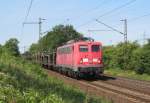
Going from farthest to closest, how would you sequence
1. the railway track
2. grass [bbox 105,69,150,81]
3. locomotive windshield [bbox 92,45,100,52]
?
grass [bbox 105,69,150,81] < locomotive windshield [bbox 92,45,100,52] < the railway track

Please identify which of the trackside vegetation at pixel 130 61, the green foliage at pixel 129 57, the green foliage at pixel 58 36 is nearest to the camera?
the trackside vegetation at pixel 130 61

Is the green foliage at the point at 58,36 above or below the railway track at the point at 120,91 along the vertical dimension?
above

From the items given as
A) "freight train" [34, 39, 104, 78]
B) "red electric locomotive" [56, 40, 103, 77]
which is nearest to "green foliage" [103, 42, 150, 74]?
"freight train" [34, 39, 104, 78]

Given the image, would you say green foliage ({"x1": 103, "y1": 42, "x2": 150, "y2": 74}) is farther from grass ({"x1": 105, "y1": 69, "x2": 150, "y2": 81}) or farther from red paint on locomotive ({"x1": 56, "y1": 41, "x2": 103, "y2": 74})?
red paint on locomotive ({"x1": 56, "y1": 41, "x2": 103, "y2": 74})

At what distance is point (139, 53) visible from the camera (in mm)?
52406

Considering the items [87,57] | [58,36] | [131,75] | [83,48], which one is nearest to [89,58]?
[87,57]

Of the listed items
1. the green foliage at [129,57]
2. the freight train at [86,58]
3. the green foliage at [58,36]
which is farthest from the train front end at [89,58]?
the green foliage at [58,36]

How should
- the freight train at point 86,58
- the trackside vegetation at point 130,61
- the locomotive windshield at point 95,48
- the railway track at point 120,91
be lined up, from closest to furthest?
the railway track at point 120,91 < the freight train at point 86,58 < the locomotive windshield at point 95,48 < the trackside vegetation at point 130,61

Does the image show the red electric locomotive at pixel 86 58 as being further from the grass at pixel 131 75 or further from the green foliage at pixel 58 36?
the green foliage at pixel 58 36

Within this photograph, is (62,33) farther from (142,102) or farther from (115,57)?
(142,102)

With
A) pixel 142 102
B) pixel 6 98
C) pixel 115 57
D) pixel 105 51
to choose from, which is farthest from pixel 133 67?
pixel 6 98

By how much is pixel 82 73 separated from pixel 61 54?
973cm

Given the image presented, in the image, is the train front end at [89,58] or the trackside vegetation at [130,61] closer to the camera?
the train front end at [89,58]

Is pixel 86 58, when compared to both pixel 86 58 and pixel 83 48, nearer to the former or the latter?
pixel 86 58
